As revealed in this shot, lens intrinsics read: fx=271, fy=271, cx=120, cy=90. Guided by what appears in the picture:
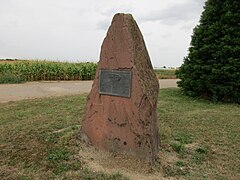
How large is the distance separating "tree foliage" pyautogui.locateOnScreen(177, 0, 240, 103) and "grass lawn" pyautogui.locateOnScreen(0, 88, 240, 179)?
2.00 meters

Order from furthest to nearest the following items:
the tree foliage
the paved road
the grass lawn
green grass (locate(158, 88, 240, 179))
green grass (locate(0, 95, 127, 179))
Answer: the paved road, the tree foliage, green grass (locate(158, 88, 240, 179)), the grass lawn, green grass (locate(0, 95, 127, 179))

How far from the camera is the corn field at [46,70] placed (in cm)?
1942

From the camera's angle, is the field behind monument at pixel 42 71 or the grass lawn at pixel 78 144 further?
the field behind monument at pixel 42 71

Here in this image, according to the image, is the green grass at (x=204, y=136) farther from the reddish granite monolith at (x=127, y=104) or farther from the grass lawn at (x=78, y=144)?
the reddish granite monolith at (x=127, y=104)

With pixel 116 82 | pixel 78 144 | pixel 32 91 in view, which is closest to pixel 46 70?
pixel 32 91

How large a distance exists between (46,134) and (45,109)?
3.13m

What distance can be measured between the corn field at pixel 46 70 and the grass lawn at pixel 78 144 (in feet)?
39.3

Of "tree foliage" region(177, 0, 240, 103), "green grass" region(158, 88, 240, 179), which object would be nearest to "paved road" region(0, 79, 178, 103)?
"green grass" region(158, 88, 240, 179)

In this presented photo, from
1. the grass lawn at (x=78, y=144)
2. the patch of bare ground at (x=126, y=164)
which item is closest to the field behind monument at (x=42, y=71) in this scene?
the grass lawn at (x=78, y=144)

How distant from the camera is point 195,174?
387 cm

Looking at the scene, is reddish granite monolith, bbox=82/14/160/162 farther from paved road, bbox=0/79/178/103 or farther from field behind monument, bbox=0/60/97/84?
field behind monument, bbox=0/60/97/84

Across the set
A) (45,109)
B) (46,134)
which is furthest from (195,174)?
(45,109)

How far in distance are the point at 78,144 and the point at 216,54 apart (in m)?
7.19

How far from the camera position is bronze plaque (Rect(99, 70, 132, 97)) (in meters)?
4.12
